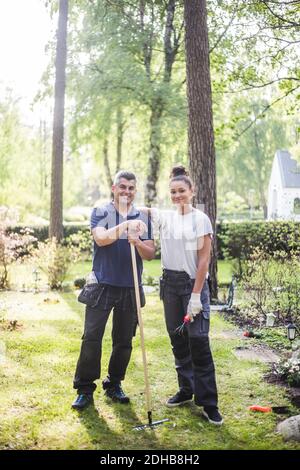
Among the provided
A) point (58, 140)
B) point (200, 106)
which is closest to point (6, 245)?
point (58, 140)

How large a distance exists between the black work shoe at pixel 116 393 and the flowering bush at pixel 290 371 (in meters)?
1.49

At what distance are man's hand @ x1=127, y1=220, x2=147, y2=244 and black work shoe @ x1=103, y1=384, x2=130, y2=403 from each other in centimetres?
133

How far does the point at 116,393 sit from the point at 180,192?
1775 millimetres

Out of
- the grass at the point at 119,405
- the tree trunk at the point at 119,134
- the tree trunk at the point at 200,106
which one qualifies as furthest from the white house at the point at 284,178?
the grass at the point at 119,405

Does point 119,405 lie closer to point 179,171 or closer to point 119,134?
point 179,171

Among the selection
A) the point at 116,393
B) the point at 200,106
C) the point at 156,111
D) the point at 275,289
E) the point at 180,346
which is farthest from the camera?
the point at 156,111

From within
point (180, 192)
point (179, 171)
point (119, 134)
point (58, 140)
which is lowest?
point (180, 192)

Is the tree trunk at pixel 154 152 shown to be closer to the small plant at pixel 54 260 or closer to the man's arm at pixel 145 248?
the small plant at pixel 54 260

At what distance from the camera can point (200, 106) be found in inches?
309

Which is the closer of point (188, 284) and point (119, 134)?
point (188, 284)

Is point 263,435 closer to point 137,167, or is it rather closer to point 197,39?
point 197,39

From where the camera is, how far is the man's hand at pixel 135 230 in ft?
12.3
